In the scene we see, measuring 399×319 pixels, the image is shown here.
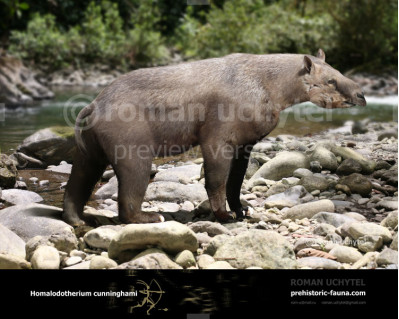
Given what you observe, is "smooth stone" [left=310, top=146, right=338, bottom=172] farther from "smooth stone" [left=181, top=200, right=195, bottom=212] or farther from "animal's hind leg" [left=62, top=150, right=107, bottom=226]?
"animal's hind leg" [left=62, top=150, right=107, bottom=226]

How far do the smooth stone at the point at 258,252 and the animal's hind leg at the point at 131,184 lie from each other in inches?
44.7

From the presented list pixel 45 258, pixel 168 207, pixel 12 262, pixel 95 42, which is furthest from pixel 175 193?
pixel 95 42

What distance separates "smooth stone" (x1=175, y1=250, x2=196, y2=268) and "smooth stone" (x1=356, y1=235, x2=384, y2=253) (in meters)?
1.43

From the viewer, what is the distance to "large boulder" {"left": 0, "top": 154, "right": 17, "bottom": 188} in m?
6.65

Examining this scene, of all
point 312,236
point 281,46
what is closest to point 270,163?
point 312,236

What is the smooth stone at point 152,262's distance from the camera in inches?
156

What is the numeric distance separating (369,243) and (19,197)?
4.00m

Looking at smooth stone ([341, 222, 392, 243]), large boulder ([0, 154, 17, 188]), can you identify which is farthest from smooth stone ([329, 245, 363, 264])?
large boulder ([0, 154, 17, 188])

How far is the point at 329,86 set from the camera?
5.27m

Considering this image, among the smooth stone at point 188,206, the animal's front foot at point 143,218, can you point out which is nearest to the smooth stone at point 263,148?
the smooth stone at point 188,206

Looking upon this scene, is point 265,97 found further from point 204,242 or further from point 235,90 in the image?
point 204,242

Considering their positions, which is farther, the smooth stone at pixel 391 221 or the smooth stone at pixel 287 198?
the smooth stone at pixel 287 198

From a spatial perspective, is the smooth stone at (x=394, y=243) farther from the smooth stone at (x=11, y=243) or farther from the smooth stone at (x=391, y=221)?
the smooth stone at (x=11, y=243)

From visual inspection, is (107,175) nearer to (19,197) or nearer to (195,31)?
(19,197)
